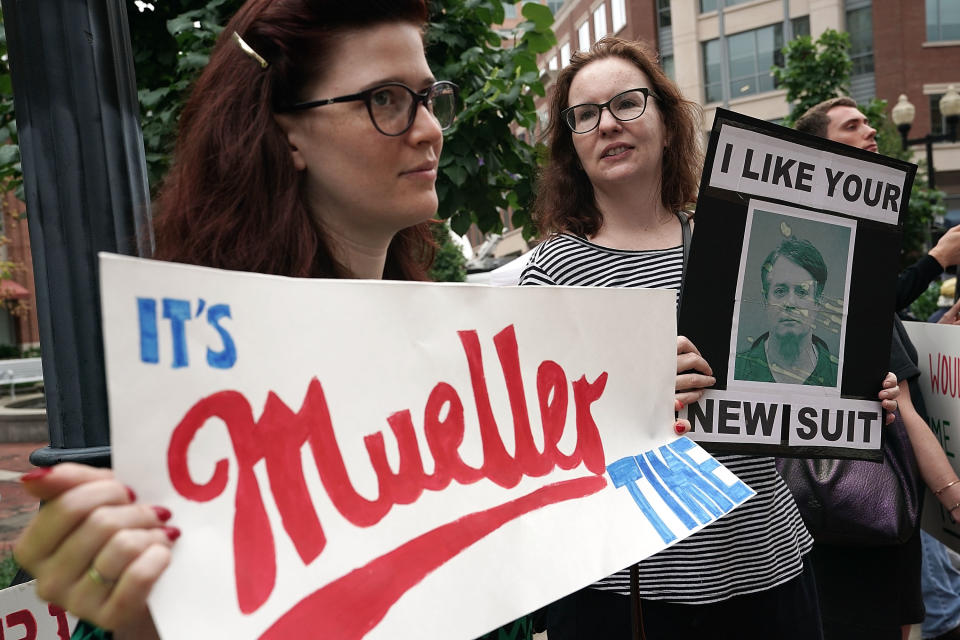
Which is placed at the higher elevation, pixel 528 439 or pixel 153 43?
pixel 153 43

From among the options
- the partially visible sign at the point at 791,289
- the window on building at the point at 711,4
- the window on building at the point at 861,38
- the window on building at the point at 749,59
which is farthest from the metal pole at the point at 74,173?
the window on building at the point at 711,4

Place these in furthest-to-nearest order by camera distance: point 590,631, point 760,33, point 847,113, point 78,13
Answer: point 760,33 < point 847,113 < point 590,631 < point 78,13

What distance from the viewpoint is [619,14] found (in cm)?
3131

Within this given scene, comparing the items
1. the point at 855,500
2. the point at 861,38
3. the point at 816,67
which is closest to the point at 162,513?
the point at 855,500

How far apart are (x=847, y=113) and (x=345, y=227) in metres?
2.62

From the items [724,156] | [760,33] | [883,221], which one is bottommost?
[883,221]

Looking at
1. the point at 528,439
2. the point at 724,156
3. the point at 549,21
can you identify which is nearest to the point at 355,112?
the point at 528,439

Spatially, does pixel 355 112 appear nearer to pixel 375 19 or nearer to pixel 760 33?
pixel 375 19

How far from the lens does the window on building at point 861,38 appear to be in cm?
2534

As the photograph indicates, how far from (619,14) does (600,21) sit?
2.32 meters

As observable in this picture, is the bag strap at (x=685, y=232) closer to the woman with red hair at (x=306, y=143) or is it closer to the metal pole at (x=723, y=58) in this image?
the woman with red hair at (x=306, y=143)

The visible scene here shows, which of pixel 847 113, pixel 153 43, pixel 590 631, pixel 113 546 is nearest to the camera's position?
pixel 113 546

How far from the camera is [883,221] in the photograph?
1784 mm

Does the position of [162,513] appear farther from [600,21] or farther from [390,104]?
[600,21]
